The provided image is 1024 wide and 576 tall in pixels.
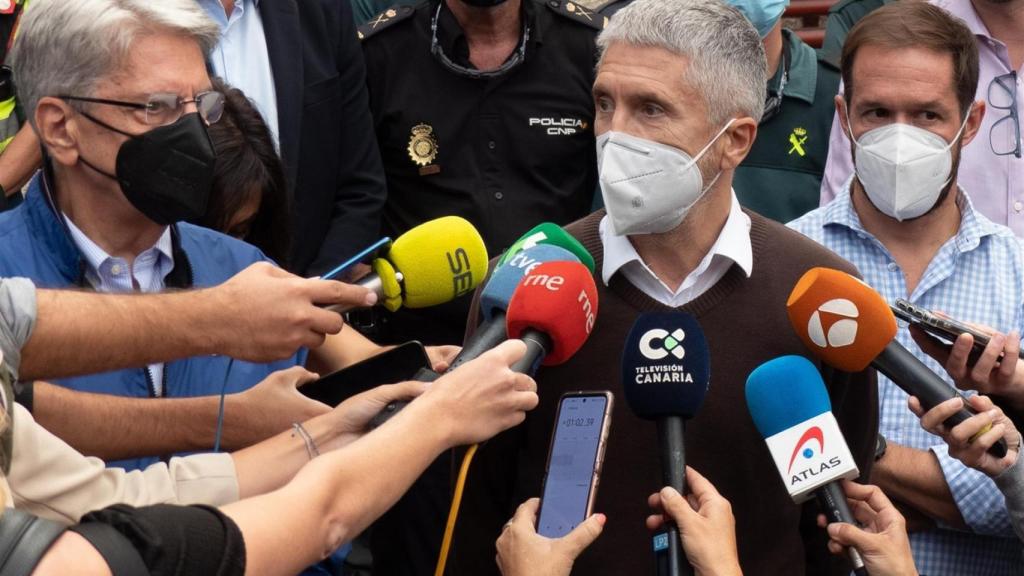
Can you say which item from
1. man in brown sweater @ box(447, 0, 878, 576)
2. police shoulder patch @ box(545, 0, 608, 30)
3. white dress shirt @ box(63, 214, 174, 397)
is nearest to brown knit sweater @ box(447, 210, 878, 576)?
man in brown sweater @ box(447, 0, 878, 576)

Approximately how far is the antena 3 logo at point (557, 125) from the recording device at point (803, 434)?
8.36 feet

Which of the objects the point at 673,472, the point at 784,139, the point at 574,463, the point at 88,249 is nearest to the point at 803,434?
the point at 673,472

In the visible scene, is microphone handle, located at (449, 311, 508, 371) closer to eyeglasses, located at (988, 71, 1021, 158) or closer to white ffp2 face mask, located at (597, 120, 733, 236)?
white ffp2 face mask, located at (597, 120, 733, 236)

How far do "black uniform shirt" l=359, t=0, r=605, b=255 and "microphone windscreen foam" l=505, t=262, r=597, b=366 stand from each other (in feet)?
7.64

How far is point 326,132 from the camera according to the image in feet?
17.6

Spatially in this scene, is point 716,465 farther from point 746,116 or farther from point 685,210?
point 746,116

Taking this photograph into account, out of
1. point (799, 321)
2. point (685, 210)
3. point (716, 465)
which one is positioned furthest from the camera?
point (685, 210)

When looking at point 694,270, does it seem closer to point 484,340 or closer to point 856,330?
point 856,330

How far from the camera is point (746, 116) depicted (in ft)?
12.4

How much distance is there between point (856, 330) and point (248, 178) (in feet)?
6.81

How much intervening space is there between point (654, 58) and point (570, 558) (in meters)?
1.34

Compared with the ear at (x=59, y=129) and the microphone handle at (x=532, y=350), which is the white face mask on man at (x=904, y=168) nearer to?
the microphone handle at (x=532, y=350)

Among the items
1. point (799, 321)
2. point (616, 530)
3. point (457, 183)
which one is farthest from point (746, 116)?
point (457, 183)

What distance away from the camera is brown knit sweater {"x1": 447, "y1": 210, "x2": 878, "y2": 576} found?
345cm
